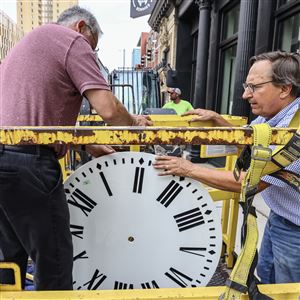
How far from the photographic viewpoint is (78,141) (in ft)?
4.04

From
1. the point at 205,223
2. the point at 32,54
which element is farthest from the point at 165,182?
the point at 32,54

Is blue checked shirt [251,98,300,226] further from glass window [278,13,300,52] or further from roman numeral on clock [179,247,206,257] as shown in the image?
glass window [278,13,300,52]

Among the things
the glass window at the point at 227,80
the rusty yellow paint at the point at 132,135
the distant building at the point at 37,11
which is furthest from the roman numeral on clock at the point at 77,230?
the distant building at the point at 37,11

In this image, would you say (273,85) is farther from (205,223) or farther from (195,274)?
(195,274)

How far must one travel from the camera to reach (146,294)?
4.20 feet

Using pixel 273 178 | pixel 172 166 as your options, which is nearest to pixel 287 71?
pixel 273 178

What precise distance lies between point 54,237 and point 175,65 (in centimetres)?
1160

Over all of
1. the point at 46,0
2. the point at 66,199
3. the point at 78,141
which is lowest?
the point at 66,199

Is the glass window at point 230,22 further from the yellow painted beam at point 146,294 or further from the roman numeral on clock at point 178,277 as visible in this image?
the yellow painted beam at point 146,294

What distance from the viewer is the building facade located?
562 centimetres

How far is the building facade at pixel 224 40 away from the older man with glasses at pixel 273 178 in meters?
4.07

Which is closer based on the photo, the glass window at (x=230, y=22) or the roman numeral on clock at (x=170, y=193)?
the roman numeral on clock at (x=170, y=193)

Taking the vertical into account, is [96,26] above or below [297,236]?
above

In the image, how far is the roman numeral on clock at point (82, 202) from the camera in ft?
5.27
